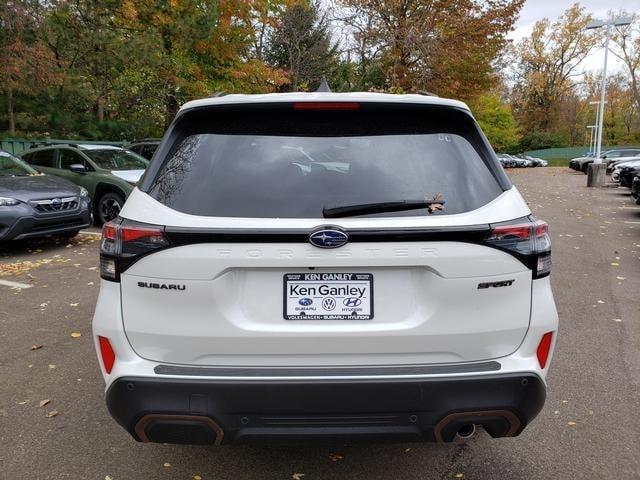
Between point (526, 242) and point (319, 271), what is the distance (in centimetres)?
89

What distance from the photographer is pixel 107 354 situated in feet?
7.70

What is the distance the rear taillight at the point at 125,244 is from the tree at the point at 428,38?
2092cm

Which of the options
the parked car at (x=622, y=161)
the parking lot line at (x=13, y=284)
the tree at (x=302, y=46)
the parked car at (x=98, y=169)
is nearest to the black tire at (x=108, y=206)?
the parked car at (x=98, y=169)

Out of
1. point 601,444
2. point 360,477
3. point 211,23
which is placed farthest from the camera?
point 211,23

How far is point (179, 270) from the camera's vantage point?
2.19 metres

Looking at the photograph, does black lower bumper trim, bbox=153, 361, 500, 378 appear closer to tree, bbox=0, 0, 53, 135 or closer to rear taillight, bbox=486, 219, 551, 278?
rear taillight, bbox=486, 219, 551, 278

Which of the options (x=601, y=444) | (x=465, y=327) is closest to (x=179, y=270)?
(x=465, y=327)

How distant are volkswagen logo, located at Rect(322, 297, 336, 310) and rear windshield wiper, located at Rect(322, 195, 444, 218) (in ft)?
1.12

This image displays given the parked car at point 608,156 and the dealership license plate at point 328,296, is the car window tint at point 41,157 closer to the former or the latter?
the dealership license plate at point 328,296

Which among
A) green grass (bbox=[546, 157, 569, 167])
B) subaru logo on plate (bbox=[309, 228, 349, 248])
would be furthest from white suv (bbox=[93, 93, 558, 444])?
green grass (bbox=[546, 157, 569, 167])

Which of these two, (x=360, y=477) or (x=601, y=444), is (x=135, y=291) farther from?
(x=601, y=444)

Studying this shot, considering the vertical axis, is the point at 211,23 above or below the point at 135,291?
above

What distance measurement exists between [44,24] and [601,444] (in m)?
17.3

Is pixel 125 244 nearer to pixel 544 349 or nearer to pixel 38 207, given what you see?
pixel 544 349
